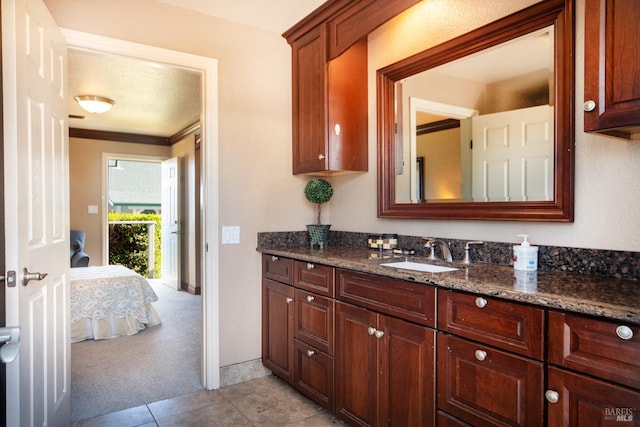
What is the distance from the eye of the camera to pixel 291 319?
2.47 metres

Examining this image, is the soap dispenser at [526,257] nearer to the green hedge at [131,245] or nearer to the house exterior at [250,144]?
the house exterior at [250,144]

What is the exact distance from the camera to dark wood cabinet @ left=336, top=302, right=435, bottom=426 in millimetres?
1580

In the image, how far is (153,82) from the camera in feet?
12.9

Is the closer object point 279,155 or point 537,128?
point 537,128

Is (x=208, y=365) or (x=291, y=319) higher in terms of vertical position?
(x=291, y=319)

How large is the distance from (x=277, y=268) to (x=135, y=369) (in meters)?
1.40

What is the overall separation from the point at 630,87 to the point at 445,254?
111 centimetres

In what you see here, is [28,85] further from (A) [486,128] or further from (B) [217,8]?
(A) [486,128]

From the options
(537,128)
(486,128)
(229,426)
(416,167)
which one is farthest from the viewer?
(416,167)

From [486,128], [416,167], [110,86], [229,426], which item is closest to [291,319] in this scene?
[229,426]

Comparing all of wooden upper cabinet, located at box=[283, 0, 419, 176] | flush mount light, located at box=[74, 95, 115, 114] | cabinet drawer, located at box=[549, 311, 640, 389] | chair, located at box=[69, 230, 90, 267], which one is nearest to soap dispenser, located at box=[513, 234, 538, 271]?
cabinet drawer, located at box=[549, 311, 640, 389]

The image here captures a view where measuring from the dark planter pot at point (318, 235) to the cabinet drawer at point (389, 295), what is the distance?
0.77 metres

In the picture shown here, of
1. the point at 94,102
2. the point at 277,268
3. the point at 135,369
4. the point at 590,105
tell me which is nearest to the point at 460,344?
the point at 590,105

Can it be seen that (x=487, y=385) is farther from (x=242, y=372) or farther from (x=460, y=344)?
(x=242, y=372)
